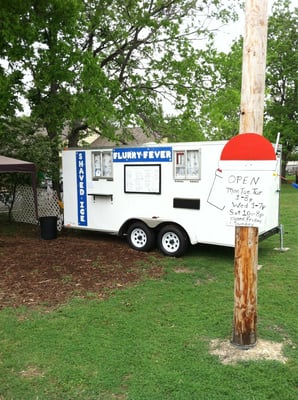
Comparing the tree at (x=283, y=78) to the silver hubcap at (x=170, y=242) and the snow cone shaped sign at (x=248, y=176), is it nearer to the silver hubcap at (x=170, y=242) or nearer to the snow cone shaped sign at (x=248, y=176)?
the silver hubcap at (x=170, y=242)

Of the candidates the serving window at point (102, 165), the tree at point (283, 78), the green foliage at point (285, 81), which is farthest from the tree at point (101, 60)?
the green foliage at point (285, 81)

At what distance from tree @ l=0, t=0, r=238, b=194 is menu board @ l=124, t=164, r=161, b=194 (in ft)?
5.51

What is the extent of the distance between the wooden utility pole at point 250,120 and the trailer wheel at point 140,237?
4269mm

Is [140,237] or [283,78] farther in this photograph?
[283,78]

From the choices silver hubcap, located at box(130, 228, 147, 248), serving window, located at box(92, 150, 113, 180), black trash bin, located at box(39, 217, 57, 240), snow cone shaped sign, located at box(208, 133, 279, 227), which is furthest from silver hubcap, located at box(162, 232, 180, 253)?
snow cone shaped sign, located at box(208, 133, 279, 227)

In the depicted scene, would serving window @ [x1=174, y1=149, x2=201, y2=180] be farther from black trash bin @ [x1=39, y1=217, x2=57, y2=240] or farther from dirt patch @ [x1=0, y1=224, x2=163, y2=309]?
black trash bin @ [x1=39, y1=217, x2=57, y2=240]

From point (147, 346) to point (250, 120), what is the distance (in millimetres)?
2453

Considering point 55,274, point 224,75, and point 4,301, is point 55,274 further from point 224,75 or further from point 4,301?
point 224,75

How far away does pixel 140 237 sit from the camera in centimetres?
820

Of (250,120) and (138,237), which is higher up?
(250,120)

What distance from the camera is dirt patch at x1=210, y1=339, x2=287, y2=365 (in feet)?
11.8

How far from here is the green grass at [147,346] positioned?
3172 mm

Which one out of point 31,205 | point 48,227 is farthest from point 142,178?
→ point 31,205

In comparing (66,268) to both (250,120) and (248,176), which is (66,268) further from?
(250,120)
